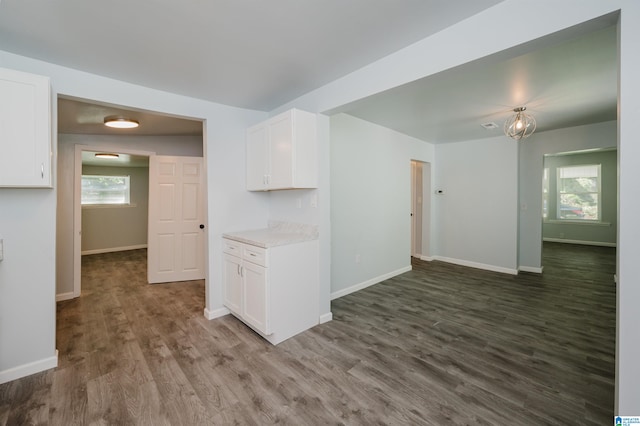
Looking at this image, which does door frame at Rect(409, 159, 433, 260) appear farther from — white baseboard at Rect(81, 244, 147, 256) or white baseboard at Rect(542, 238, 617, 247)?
white baseboard at Rect(81, 244, 147, 256)

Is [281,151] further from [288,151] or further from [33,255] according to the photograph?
[33,255]

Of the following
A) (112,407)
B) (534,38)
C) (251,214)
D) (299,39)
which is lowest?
(112,407)

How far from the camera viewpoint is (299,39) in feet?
6.44

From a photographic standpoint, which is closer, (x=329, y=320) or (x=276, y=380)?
(x=276, y=380)

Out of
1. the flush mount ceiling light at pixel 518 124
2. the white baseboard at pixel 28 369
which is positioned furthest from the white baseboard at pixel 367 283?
the white baseboard at pixel 28 369

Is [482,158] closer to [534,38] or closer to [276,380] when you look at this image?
[534,38]

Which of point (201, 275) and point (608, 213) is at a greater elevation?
point (608, 213)

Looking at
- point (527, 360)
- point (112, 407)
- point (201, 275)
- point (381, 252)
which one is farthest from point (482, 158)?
point (112, 407)

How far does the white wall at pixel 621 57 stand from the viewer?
1229mm

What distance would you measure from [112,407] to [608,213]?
1058 cm

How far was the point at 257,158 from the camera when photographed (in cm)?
319

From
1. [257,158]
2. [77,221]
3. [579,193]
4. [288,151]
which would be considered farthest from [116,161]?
[579,193]

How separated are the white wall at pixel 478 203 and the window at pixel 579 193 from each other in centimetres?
458

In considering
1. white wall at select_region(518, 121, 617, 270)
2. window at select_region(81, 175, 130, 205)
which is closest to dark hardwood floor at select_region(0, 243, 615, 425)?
white wall at select_region(518, 121, 617, 270)
